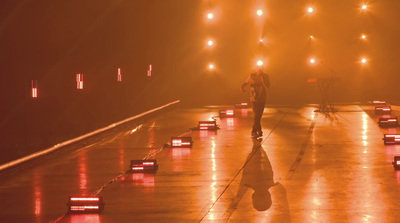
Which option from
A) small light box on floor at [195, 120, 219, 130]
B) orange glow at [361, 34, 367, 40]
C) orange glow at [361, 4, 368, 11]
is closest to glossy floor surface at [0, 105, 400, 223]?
small light box on floor at [195, 120, 219, 130]

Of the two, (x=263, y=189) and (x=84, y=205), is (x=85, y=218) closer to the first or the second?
(x=84, y=205)

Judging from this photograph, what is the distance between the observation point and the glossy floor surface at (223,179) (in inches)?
392

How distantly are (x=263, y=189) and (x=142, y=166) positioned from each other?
9.00 feet

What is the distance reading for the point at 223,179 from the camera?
12727 mm

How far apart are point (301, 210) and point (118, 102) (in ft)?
70.9

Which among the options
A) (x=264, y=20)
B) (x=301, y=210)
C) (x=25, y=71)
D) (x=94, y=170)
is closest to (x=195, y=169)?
(x=94, y=170)

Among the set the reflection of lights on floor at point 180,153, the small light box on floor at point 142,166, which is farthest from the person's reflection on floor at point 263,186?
the small light box on floor at point 142,166

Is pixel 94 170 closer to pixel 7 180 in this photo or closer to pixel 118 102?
pixel 7 180

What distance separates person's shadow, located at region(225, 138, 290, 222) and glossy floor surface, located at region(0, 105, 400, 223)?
14mm

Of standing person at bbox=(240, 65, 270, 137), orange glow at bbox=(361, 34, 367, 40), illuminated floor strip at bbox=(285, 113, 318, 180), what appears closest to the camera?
illuminated floor strip at bbox=(285, 113, 318, 180)

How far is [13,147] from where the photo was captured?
17.8 m

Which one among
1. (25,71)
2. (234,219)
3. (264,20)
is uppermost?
(264,20)

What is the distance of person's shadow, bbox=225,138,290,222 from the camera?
393 inches

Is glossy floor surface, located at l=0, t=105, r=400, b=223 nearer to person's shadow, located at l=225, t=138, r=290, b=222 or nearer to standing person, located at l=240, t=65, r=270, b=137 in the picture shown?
person's shadow, located at l=225, t=138, r=290, b=222
